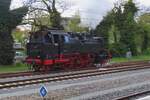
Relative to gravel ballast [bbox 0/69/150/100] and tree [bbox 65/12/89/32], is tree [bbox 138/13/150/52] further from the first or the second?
gravel ballast [bbox 0/69/150/100]

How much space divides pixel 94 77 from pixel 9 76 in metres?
5.39

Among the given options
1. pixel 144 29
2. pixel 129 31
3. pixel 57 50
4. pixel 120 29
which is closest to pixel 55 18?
pixel 57 50

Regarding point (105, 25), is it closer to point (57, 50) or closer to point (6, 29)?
point (6, 29)

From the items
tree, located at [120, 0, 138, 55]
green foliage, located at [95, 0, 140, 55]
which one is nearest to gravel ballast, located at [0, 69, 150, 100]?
green foliage, located at [95, 0, 140, 55]

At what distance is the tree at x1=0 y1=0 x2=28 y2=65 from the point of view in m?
42.2

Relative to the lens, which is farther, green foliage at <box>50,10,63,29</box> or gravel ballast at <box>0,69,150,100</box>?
green foliage at <box>50,10,63,29</box>

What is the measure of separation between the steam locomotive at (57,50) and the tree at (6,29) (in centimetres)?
894

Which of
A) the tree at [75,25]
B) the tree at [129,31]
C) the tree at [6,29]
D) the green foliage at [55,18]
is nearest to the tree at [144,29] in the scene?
the tree at [129,31]

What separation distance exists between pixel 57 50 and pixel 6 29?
11.2 m

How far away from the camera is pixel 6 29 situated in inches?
1690

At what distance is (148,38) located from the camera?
7719 centimetres

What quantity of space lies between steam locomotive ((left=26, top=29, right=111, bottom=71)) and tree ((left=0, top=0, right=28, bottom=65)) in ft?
29.3

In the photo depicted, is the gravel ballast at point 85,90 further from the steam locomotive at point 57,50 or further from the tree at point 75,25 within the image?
the tree at point 75,25

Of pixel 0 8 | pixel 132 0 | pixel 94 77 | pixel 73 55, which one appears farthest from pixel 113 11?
pixel 94 77
